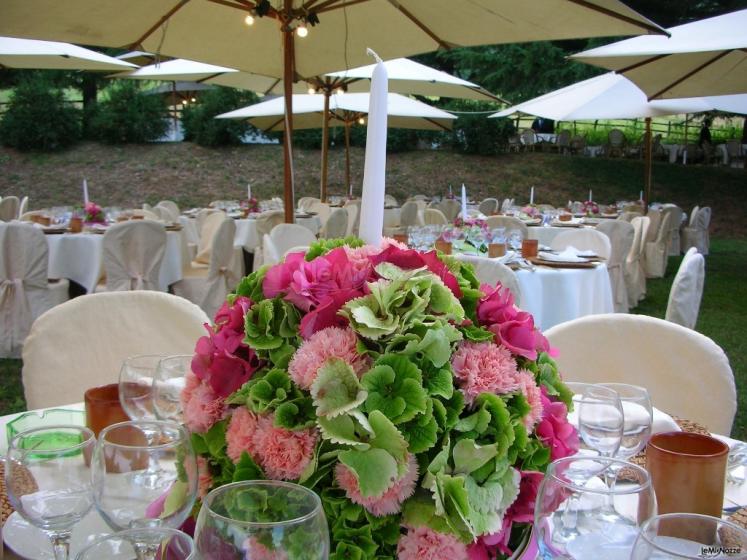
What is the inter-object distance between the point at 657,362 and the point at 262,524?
1.69 metres

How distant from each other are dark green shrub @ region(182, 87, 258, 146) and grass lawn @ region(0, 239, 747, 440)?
1301 cm

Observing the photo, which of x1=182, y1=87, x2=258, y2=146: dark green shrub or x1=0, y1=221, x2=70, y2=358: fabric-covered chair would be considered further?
x1=182, y1=87, x2=258, y2=146: dark green shrub

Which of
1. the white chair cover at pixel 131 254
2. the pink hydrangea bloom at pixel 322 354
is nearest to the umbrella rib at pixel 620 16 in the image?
the white chair cover at pixel 131 254

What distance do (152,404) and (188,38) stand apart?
178 inches

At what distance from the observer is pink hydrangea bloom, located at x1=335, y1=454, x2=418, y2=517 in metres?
0.70

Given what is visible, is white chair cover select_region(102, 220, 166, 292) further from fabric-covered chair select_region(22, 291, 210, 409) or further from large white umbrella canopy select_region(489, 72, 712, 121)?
large white umbrella canopy select_region(489, 72, 712, 121)

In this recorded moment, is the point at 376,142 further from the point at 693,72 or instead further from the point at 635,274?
the point at 635,274

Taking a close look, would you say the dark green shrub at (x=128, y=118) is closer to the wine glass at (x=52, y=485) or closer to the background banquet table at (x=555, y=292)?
the background banquet table at (x=555, y=292)

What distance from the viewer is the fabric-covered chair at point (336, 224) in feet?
25.9

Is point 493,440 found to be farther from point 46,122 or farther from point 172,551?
point 46,122

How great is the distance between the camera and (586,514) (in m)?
0.75

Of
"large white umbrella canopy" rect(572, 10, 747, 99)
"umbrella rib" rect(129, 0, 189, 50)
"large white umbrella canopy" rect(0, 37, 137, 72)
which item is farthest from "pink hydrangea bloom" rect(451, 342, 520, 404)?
"large white umbrella canopy" rect(0, 37, 137, 72)

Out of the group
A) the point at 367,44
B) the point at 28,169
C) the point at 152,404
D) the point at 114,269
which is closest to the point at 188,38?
the point at 367,44

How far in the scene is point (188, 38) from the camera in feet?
16.9
